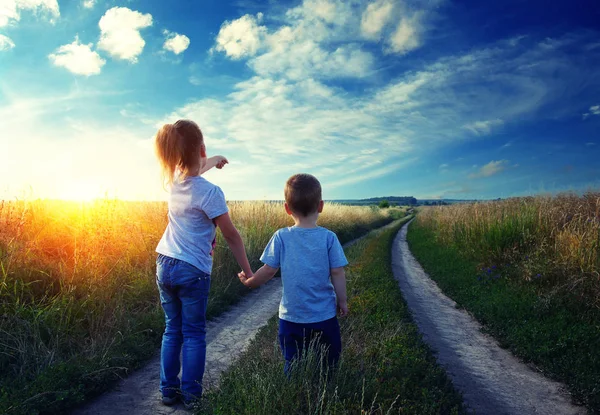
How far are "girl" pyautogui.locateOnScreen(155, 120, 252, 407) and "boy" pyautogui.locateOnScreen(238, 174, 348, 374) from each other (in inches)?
16.6

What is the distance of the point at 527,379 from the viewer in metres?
5.22

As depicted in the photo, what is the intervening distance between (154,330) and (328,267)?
3652 millimetres

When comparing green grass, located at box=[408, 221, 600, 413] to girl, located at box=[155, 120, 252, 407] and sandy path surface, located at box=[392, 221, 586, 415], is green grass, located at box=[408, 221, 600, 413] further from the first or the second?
girl, located at box=[155, 120, 252, 407]

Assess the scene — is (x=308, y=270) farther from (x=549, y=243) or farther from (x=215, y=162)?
(x=549, y=243)

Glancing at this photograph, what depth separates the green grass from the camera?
17.5 ft

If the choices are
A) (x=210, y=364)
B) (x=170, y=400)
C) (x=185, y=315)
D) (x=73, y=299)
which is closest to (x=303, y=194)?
(x=185, y=315)

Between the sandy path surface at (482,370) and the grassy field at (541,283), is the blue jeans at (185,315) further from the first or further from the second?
the grassy field at (541,283)

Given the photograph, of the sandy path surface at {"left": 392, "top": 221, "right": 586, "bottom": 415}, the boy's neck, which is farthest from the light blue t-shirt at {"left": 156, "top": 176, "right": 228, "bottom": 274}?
the sandy path surface at {"left": 392, "top": 221, "right": 586, "bottom": 415}

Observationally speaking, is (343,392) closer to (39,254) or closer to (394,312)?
(394,312)

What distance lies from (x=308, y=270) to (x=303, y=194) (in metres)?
0.60

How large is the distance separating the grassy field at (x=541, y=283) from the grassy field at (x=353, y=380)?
184cm

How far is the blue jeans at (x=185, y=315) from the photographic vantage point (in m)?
3.50

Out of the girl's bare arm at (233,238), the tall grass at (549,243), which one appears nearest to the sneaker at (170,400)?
the girl's bare arm at (233,238)

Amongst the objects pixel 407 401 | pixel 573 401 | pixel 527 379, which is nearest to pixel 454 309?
pixel 527 379
